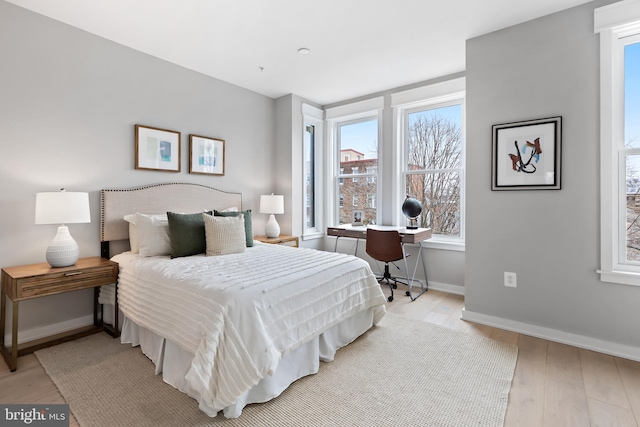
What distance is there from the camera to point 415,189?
421cm

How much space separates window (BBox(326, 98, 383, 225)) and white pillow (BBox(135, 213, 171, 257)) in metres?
2.63

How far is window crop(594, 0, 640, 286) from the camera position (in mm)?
2297

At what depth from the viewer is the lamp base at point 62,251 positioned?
2.35m

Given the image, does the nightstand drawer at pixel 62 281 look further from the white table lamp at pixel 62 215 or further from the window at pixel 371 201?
the window at pixel 371 201

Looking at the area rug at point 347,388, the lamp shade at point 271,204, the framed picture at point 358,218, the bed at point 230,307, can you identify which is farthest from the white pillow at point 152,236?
the framed picture at point 358,218

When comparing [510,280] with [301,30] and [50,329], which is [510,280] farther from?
[50,329]

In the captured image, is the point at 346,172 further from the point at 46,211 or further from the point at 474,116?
the point at 46,211

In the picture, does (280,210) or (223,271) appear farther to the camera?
(280,210)

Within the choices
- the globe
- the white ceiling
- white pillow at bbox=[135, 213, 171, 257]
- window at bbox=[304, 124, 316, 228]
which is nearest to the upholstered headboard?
white pillow at bbox=[135, 213, 171, 257]

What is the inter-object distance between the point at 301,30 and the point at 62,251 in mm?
2648

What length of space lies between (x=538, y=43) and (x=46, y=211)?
4040mm

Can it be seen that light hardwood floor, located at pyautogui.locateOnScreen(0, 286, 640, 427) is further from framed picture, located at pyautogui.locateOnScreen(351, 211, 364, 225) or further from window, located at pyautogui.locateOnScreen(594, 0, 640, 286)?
framed picture, located at pyautogui.locateOnScreen(351, 211, 364, 225)

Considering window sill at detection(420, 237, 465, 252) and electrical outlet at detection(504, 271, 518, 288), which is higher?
window sill at detection(420, 237, 465, 252)

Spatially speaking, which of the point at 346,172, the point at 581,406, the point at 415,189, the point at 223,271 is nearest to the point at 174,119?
the point at 223,271
